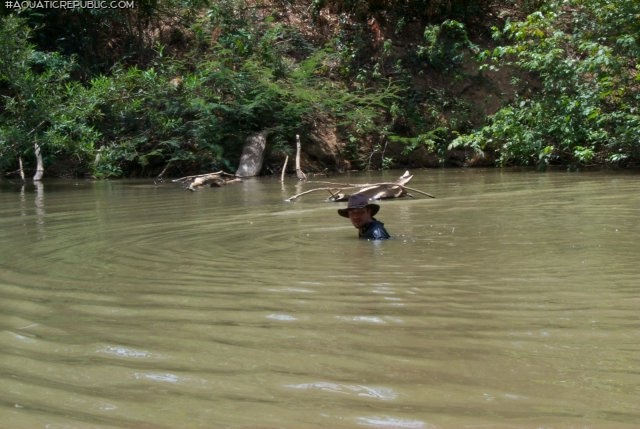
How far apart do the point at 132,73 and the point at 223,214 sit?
11.0 m

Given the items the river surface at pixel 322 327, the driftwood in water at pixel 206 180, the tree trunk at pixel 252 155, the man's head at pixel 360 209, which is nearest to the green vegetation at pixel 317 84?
the tree trunk at pixel 252 155

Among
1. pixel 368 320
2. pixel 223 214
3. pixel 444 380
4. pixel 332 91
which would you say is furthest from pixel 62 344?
pixel 332 91

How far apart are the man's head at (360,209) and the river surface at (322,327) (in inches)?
9.7

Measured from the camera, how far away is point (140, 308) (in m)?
4.45

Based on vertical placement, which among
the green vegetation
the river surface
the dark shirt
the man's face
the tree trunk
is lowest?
the river surface

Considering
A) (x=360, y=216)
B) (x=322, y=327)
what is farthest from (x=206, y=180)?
(x=322, y=327)

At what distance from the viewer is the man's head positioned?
7777mm

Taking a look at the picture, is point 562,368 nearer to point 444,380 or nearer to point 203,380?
point 444,380

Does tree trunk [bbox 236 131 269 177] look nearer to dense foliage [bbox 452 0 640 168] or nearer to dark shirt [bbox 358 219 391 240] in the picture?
dense foliage [bbox 452 0 640 168]

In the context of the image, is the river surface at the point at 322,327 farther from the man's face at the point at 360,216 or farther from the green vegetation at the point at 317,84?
the green vegetation at the point at 317,84

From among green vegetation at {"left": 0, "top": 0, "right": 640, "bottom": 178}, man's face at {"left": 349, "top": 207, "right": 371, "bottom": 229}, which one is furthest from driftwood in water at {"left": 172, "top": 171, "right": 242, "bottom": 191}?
man's face at {"left": 349, "top": 207, "right": 371, "bottom": 229}

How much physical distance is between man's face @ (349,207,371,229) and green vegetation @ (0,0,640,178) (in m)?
10.9

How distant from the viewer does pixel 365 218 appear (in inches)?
309

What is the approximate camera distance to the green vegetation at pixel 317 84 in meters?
18.1
